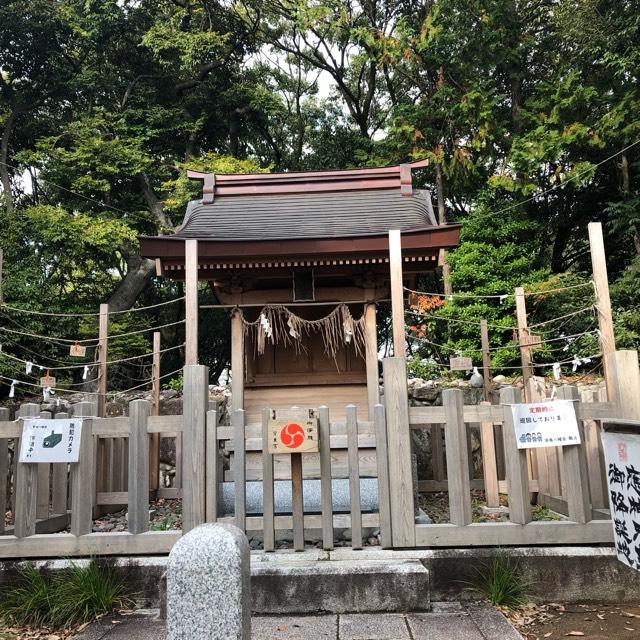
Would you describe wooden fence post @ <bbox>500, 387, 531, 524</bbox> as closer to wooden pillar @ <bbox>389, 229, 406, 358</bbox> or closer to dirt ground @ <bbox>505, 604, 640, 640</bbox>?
dirt ground @ <bbox>505, 604, 640, 640</bbox>

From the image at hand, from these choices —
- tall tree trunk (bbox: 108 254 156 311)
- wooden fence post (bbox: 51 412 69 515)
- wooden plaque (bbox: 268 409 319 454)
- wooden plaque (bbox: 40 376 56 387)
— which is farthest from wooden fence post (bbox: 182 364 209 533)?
tall tree trunk (bbox: 108 254 156 311)

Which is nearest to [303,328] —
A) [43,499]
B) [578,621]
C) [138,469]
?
[138,469]

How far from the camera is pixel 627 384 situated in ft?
13.9

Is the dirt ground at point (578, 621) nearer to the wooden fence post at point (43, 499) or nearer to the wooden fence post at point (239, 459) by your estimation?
the wooden fence post at point (239, 459)

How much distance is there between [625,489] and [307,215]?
6101 millimetres

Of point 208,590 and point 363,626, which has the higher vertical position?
point 208,590

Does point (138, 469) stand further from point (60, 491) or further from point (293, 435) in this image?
point (60, 491)

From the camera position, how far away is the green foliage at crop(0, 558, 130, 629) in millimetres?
3652

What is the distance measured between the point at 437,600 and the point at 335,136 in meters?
17.8

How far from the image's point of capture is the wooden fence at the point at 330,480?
157 inches

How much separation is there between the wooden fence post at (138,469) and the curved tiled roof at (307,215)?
3215 mm

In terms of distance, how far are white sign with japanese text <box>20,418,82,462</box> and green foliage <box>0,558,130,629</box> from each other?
85 cm

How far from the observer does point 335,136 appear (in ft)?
62.4

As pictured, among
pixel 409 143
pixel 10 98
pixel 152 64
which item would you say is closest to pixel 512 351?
pixel 409 143
